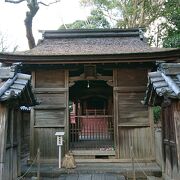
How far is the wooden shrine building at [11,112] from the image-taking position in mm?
6594

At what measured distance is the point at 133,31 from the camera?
15438mm

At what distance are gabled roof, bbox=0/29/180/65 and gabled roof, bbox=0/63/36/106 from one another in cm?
301

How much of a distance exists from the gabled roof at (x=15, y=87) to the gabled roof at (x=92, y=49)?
9.89 feet

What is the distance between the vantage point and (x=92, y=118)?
492 inches

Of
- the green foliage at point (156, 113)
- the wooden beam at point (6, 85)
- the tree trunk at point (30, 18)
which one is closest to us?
the wooden beam at point (6, 85)

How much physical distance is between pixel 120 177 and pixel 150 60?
456 cm

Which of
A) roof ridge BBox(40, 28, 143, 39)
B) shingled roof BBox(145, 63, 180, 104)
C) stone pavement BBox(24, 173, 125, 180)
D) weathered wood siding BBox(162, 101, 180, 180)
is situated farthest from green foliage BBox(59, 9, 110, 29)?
shingled roof BBox(145, 63, 180, 104)

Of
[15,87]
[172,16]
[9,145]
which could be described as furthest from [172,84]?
[172,16]

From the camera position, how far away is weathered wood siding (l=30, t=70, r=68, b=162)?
1162 centimetres

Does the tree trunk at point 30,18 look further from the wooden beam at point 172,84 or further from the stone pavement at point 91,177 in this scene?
the wooden beam at point 172,84

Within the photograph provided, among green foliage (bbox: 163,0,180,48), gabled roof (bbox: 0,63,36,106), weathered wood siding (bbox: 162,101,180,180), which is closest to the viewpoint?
weathered wood siding (bbox: 162,101,180,180)

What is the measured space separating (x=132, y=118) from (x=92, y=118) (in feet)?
5.82

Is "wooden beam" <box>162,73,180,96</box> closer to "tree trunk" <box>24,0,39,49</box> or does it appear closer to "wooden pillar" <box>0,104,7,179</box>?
"wooden pillar" <box>0,104,7,179</box>

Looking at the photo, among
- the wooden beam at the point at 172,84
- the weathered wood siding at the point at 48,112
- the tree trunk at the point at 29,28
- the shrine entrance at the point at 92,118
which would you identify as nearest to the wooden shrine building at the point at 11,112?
the weathered wood siding at the point at 48,112
